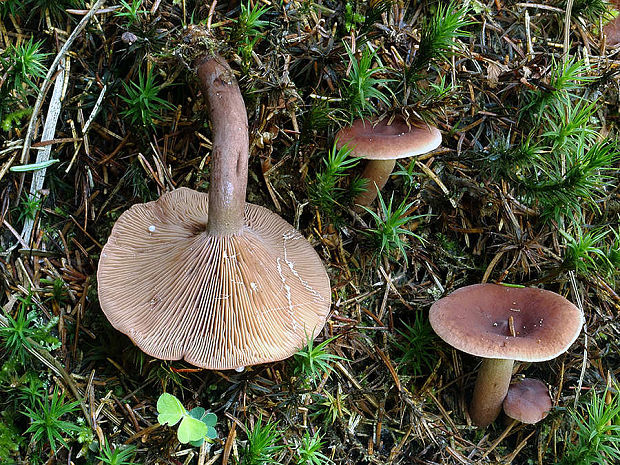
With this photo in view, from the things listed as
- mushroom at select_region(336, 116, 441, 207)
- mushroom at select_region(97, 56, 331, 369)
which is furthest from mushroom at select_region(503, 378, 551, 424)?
mushroom at select_region(336, 116, 441, 207)

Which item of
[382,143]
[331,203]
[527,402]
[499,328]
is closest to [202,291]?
[331,203]

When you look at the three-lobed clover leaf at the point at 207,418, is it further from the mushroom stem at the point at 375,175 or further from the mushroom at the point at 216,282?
the mushroom stem at the point at 375,175

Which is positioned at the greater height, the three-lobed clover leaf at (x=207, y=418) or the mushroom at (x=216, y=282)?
the mushroom at (x=216, y=282)

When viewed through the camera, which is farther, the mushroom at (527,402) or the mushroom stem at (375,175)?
the mushroom stem at (375,175)

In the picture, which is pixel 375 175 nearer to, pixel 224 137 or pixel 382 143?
pixel 382 143

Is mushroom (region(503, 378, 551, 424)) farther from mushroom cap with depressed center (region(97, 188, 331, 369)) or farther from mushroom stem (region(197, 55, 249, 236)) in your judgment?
mushroom stem (region(197, 55, 249, 236))

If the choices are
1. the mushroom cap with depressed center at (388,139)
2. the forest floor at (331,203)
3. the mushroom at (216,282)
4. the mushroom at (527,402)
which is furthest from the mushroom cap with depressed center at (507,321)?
the mushroom cap with depressed center at (388,139)
